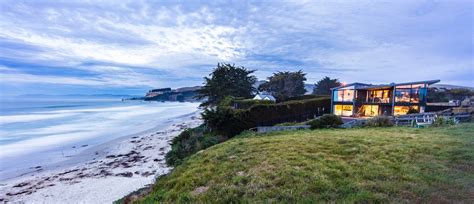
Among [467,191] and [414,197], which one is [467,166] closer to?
[467,191]

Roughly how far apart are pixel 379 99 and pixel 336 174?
21.0m

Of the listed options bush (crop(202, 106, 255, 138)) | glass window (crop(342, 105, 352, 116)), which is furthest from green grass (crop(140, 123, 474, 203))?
glass window (crop(342, 105, 352, 116))

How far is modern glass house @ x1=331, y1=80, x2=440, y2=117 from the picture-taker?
20125mm

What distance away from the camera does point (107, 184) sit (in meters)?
9.14

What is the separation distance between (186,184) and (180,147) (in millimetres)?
7970

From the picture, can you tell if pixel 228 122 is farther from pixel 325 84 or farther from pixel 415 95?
pixel 325 84

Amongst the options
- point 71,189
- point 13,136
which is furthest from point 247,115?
point 13,136

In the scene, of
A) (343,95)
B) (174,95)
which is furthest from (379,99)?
(174,95)

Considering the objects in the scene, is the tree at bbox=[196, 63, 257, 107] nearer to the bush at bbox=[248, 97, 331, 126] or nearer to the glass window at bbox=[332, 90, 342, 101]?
the bush at bbox=[248, 97, 331, 126]

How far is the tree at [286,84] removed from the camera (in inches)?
1818

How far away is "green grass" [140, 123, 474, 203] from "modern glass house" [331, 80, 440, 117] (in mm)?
14881

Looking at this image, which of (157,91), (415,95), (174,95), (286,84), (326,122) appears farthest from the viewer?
(157,91)

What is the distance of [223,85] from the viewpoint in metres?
34.7

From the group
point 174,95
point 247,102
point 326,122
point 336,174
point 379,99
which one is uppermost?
point 174,95
